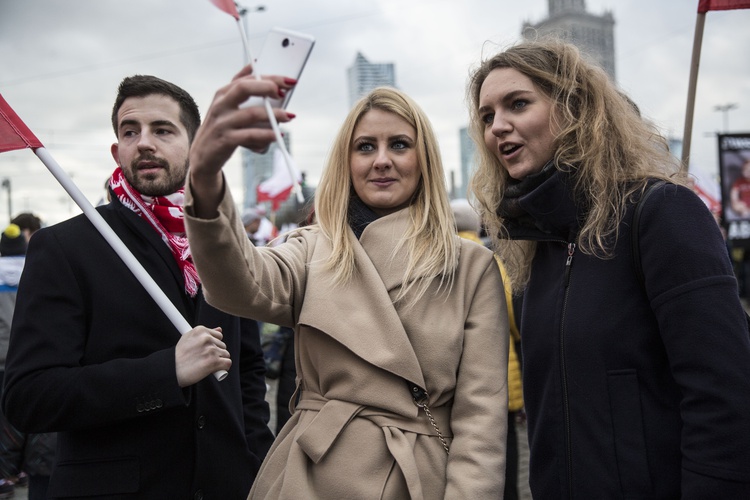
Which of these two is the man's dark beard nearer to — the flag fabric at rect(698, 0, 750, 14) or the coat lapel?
the coat lapel

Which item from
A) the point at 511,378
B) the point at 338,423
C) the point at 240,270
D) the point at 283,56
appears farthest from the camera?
the point at 511,378

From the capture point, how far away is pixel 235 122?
144 centimetres

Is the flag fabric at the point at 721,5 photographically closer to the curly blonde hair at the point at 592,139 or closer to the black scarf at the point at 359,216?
the curly blonde hair at the point at 592,139

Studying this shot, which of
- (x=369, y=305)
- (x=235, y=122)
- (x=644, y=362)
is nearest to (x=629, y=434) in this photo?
(x=644, y=362)

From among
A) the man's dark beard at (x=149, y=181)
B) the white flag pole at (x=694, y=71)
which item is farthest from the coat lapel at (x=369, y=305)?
the white flag pole at (x=694, y=71)

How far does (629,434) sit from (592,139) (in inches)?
33.4

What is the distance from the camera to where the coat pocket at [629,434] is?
177 cm

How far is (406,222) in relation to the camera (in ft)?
7.33

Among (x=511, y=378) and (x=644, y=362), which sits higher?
(x=644, y=362)

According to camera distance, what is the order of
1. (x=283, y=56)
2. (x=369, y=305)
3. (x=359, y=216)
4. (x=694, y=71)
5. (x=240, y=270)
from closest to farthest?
(x=283, y=56), (x=240, y=270), (x=369, y=305), (x=359, y=216), (x=694, y=71)

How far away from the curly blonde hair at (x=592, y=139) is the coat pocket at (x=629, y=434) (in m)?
0.35

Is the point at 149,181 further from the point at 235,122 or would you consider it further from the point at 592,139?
the point at 592,139

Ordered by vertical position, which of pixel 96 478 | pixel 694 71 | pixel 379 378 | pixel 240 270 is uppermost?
pixel 694 71

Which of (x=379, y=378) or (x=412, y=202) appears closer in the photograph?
(x=379, y=378)
